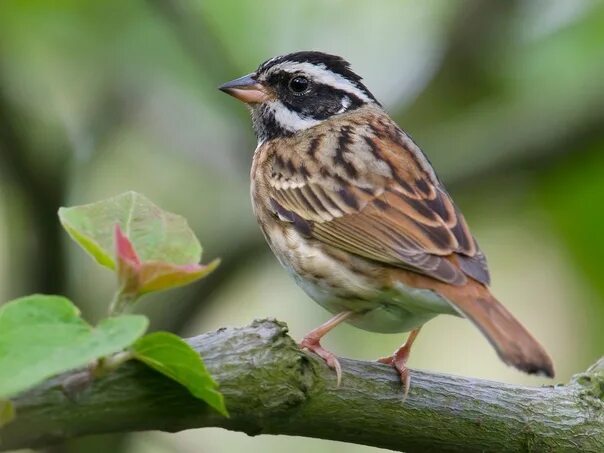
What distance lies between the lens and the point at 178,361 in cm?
211

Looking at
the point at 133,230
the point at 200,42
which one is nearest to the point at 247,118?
the point at 200,42

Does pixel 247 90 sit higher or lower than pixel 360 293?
higher

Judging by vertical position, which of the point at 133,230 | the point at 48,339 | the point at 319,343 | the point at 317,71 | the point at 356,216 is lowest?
the point at 319,343

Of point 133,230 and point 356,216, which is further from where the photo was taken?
point 356,216

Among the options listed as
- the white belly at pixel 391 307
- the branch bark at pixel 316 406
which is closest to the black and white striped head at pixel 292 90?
the white belly at pixel 391 307

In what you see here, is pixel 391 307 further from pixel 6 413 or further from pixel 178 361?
pixel 6 413

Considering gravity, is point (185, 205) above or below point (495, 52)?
below

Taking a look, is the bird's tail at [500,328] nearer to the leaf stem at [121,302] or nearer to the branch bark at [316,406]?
the branch bark at [316,406]

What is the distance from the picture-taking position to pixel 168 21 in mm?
5941

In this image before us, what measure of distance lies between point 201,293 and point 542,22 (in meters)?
2.66

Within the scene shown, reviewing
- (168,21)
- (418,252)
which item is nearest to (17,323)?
(418,252)

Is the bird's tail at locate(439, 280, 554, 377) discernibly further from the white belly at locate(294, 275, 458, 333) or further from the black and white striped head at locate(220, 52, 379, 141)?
the black and white striped head at locate(220, 52, 379, 141)

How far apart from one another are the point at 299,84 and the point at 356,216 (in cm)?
111

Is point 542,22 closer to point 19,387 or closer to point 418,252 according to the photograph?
point 418,252
